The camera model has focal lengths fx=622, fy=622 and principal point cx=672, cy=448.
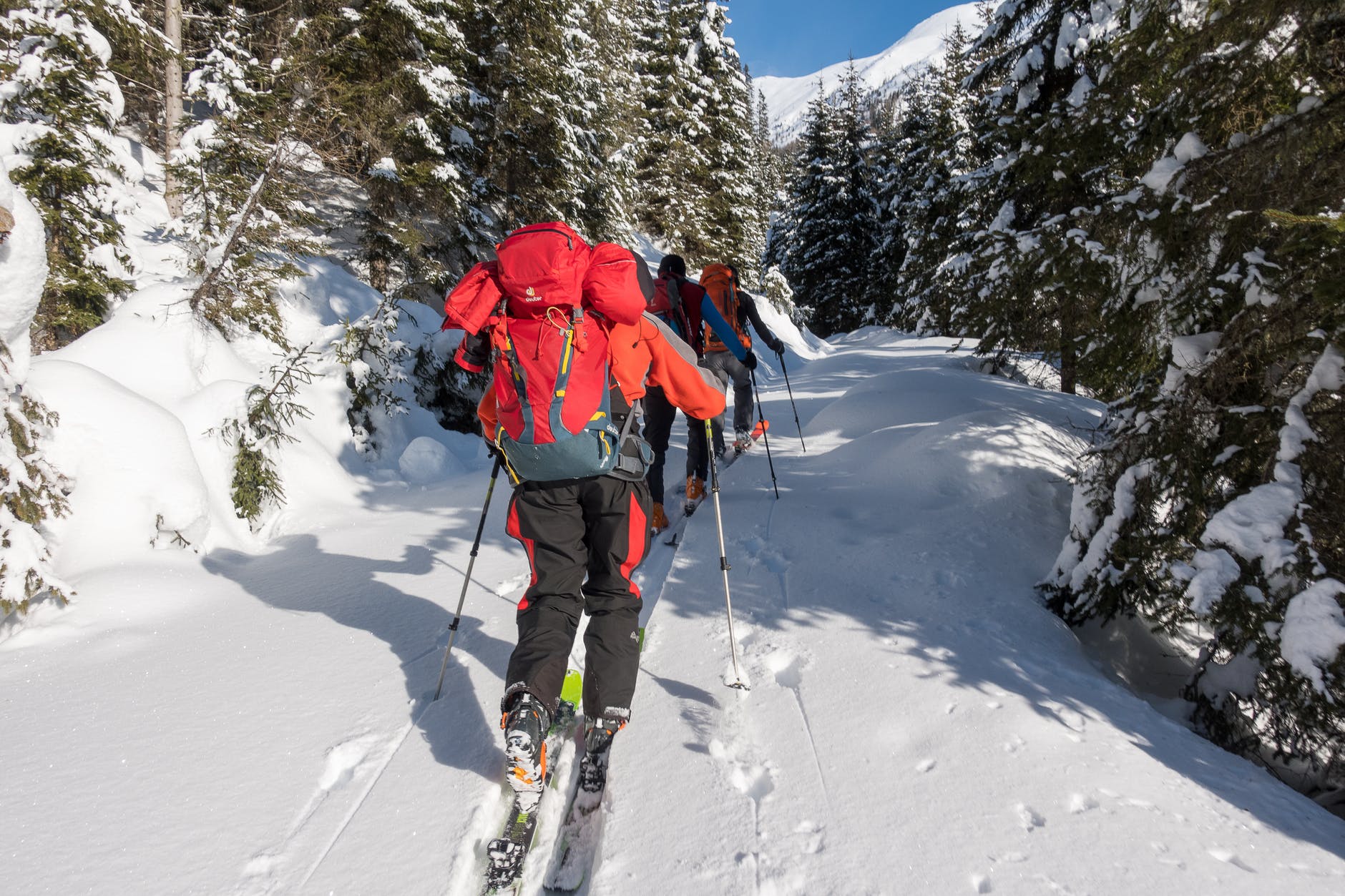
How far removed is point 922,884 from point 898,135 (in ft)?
109

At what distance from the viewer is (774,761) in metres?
2.72

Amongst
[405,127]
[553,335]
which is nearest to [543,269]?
[553,335]

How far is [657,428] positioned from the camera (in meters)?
5.73

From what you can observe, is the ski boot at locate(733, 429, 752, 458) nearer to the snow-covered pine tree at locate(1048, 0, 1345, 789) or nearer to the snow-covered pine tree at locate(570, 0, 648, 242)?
the snow-covered pine tree at locate(1048, 0, 1345, 789)

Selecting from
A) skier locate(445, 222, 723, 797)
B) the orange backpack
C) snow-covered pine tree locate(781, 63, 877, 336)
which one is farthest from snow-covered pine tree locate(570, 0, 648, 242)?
skier locate(445, 222, 723, 797)

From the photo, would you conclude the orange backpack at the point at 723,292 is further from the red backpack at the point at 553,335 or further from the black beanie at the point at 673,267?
the red backpack at the point at 553,335

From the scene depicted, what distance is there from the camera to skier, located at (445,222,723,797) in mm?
2584

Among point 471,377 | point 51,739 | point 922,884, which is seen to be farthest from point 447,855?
point 471,377

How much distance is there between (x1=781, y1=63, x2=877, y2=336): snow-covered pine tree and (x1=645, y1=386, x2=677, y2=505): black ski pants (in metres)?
28.1

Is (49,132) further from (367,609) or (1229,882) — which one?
(1229,882)

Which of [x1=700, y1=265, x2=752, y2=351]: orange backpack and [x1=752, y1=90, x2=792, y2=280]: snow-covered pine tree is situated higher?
[x1=752, y1=90, x2=792, y2=280]: snow-covered pine tree

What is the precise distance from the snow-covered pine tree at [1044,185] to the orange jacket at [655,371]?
3.29m

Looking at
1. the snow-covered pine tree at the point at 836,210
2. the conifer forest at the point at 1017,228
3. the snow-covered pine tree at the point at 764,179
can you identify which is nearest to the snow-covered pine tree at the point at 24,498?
the conifer forest at the point at 1017,228

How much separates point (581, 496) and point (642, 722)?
117 centimetres
